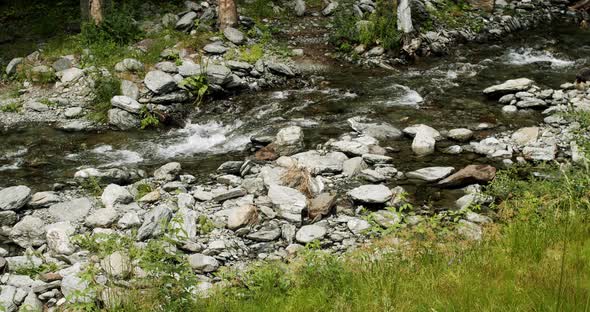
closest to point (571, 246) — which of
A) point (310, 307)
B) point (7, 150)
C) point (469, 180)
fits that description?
point (310, 307)

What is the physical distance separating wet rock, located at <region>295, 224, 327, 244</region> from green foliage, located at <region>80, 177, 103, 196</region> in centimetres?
341

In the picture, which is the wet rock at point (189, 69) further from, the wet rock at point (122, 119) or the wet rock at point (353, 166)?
the wet rock at point (353, 166)

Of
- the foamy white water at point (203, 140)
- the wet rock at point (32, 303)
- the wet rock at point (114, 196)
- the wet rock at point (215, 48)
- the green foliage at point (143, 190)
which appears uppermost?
the wet rock at point (32, 303)

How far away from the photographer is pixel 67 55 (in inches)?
560

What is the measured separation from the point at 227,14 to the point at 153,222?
31.4ft

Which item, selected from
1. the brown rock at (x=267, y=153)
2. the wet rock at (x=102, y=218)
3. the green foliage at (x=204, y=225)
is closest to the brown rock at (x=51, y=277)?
the wet rock at (x=102, y=218)

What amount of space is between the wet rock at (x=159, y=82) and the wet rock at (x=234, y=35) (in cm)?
261

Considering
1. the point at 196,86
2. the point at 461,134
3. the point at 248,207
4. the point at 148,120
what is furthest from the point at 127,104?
the point at 461,134

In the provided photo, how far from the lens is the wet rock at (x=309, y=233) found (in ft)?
23.0

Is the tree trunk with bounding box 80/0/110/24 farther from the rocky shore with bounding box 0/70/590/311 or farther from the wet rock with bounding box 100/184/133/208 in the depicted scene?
the wet rock with bounding box 100/184/133/208

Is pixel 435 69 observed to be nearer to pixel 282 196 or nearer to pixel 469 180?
pixel 469 180

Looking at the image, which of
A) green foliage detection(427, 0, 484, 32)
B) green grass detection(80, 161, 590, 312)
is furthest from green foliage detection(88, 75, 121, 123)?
green foliage detection(427, 0, 484, 32)

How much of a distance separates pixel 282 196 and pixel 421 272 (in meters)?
3.32

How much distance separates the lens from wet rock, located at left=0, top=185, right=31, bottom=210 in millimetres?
8078
